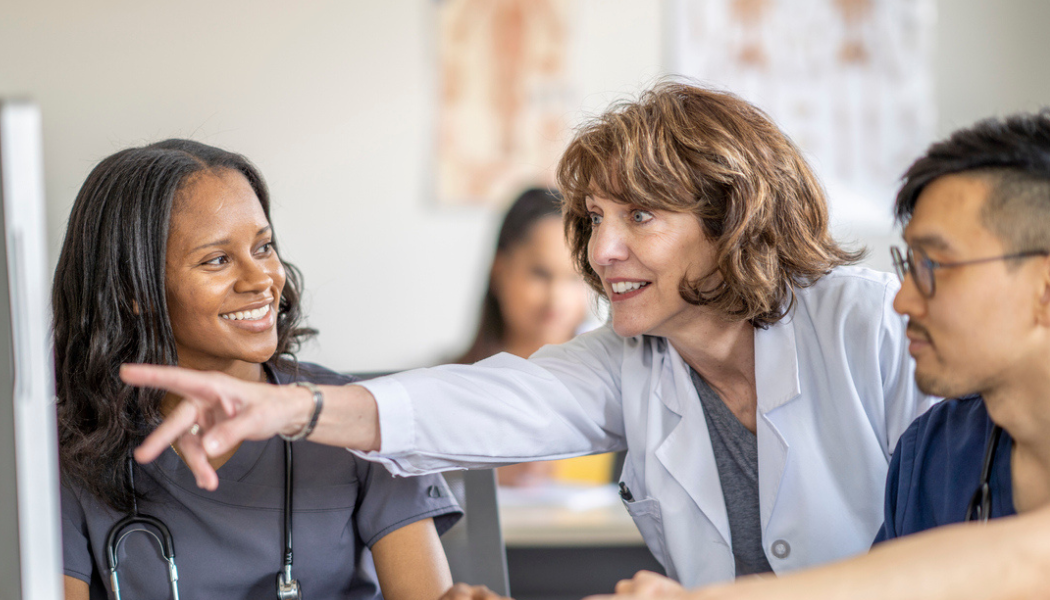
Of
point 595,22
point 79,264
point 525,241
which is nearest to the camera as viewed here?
point 79,264

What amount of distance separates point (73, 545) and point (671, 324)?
1021 millimetres

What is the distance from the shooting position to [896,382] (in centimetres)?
140

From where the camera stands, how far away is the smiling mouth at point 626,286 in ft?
4.84

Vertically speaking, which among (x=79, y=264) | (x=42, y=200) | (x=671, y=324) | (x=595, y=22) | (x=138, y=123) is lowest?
(x=671, y=324)

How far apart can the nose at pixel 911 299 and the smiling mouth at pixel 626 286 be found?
0.45 meters

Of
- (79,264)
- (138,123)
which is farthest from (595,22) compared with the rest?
(79,264)

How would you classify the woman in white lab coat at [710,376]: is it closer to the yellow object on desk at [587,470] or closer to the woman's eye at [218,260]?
the woman's eye at [218,260]

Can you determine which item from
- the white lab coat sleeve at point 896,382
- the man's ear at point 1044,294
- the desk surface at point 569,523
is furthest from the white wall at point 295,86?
the man's ear at point 1044,294

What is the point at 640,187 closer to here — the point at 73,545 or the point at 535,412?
the point at 535,412

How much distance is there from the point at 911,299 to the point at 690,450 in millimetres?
498

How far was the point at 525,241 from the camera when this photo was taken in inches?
120

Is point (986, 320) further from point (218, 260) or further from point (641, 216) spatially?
point (218, 260)

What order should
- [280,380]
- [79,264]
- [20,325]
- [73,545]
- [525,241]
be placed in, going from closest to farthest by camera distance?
[20,325]
[73,545]
[79,264]
[280,380]
[525,241]

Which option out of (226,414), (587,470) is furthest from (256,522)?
(587,470)
